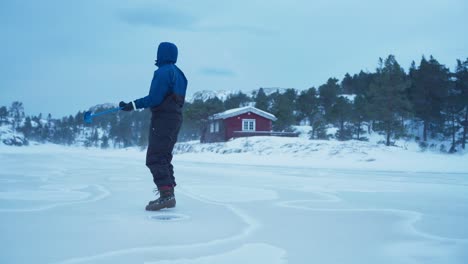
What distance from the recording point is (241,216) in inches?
121

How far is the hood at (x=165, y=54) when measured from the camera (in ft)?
11.9

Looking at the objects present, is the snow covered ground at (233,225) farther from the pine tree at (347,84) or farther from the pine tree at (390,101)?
the pine tree at (347,84)

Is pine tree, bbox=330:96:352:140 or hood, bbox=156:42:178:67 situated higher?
pine tree, bbox=330:96:352:140

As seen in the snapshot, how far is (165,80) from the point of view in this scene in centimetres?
347

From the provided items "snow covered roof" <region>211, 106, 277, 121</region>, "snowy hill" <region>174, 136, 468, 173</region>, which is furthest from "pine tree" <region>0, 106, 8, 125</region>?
"snowy hill" <region>174, 136, 468, 173</region>

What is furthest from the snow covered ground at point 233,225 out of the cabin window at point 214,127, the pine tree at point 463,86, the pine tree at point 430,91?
the pine tree at point 430,91

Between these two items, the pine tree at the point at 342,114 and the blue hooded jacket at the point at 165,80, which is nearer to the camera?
the blue hooded jacket at the point at 165,80

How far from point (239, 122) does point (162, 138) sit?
91.2ft

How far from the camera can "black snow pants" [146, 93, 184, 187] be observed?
349 centimetres

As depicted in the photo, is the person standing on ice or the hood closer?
the person standing on ice

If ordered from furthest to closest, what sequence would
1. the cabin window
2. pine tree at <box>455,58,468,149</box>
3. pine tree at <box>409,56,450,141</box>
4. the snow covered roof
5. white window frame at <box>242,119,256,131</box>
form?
the cabin window
pine tree at <box>409,56,450,141</box>
white window frame at <box>242,119,256,131</box>
the snow covered roof
pine tree at <box>455,58,468,149</box>

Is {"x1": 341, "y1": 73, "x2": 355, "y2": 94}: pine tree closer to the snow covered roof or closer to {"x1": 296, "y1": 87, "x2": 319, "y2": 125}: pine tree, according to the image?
{"x1": 296, "y1": 87, "x2": 319, "y2": 125}: pine tree

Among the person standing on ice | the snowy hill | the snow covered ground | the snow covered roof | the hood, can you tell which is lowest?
the snow covered ground

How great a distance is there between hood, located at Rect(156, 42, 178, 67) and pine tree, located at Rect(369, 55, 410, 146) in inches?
1052
